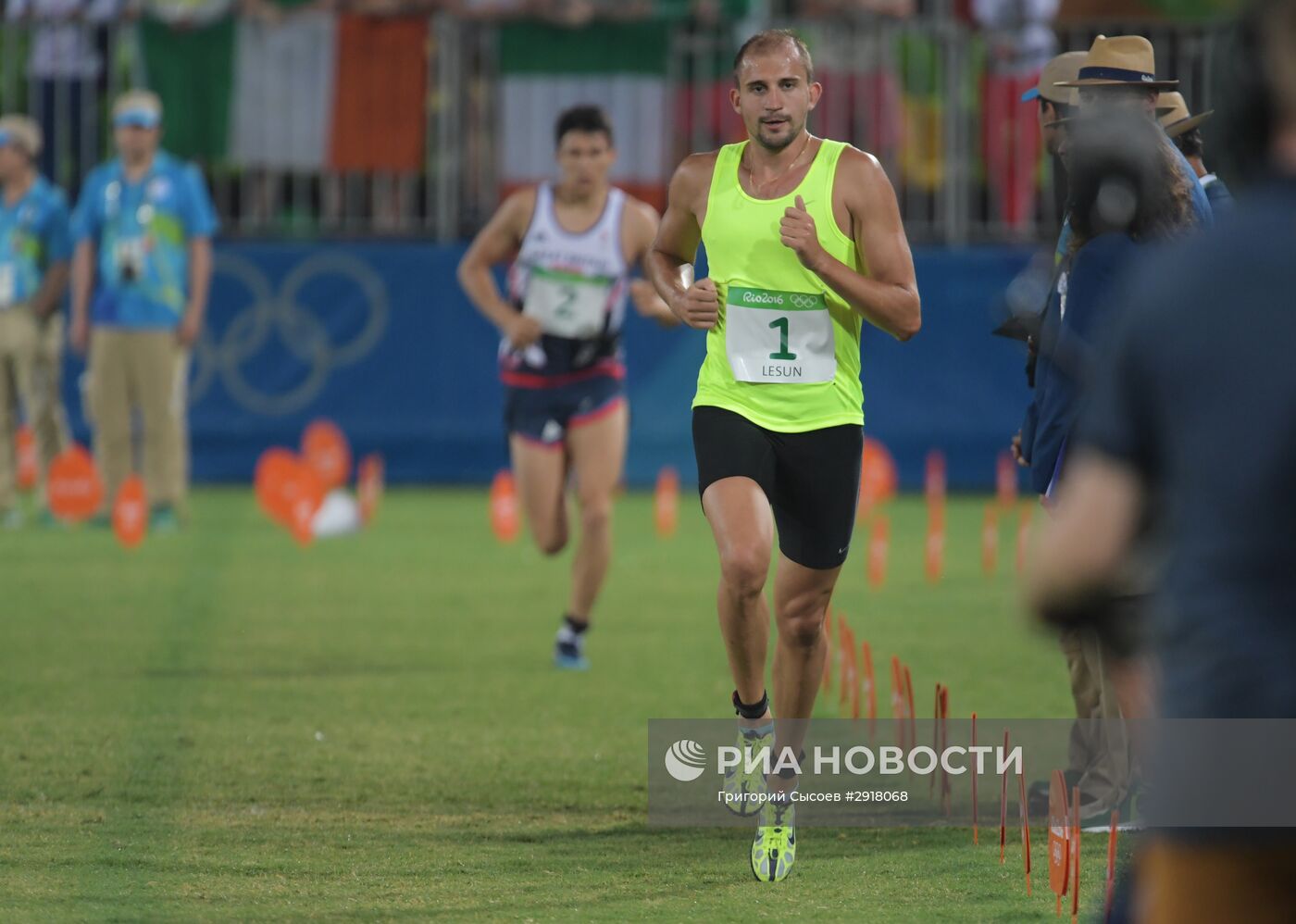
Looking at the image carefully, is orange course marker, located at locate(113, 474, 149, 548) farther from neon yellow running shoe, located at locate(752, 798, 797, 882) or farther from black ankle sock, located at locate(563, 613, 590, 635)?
neon yellow running shoe, located at locate(752, 798, 797, 882)

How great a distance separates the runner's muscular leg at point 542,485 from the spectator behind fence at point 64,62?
10072 mm

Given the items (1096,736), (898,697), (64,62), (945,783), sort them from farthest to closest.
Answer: (64,62) → (898,697) → (945,783) → (1096,736)

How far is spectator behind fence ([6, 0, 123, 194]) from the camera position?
1919cm

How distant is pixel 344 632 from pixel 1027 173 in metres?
9.98

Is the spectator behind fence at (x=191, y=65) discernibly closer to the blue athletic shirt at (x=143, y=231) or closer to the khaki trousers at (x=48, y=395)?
the khaki trousers at (x=48, y=395)

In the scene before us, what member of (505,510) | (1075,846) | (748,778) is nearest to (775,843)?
(748,778)

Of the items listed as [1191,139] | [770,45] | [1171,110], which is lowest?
[1191,139]

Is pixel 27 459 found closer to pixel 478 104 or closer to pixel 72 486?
pixel 72 486

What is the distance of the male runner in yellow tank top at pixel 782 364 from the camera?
6.50 metres

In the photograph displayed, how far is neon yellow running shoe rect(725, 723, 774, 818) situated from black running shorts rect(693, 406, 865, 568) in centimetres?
54

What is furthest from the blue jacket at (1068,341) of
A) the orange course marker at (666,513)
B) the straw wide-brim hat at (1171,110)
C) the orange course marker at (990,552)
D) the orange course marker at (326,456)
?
the orange course marker at (326,456)

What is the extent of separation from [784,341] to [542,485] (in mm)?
4020

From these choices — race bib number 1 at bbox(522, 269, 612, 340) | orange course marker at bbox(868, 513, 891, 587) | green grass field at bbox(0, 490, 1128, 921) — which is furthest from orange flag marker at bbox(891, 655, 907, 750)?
orange course marker at bbox(868, 513, 891, 587)

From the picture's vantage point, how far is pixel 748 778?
6738 mm
